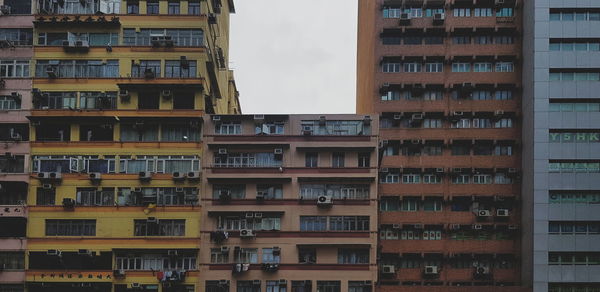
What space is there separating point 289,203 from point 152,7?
579 inches

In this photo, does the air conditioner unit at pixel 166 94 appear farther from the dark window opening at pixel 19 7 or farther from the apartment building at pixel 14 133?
the dark window opening at pixel 19 7

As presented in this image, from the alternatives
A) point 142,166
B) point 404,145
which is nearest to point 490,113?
point 404,145

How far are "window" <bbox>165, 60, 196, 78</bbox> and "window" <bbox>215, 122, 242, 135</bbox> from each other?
3.59 m

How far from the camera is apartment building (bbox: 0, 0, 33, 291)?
146 ft

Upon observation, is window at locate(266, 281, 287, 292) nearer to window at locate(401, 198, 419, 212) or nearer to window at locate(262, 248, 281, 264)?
window at locate(262, 248, 281, 264)

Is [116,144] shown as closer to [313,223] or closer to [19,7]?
[19,7]

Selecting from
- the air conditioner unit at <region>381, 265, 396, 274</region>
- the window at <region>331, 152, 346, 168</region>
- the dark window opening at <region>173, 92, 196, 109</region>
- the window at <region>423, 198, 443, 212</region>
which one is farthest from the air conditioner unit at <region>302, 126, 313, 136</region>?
the window at <region>423, 198, 443, 212</region>

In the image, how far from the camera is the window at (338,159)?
45688 mm

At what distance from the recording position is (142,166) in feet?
148

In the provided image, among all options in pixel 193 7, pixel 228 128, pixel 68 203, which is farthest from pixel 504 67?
pixel 68 203

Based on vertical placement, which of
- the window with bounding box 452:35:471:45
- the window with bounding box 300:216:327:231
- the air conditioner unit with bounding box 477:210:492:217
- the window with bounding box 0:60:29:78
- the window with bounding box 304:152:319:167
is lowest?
the window with bounding box 300:216:327:231

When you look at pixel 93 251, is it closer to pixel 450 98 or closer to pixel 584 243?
pixel 450 98

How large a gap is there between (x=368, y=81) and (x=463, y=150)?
30.6 feet

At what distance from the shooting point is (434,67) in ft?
183
